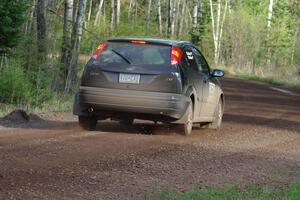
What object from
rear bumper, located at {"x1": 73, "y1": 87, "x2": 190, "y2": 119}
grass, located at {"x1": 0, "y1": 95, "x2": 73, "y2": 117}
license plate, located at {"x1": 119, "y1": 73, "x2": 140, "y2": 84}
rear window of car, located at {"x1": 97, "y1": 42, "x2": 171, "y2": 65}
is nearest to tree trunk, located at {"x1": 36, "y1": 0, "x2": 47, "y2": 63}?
grass, located at {"x1": 0, "y1": 95, "x2": 73, "y2": 117}

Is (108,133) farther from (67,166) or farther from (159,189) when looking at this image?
(159,189)

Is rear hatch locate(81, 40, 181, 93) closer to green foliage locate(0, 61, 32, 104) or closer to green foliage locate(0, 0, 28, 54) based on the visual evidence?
green foliage locate(0, 0, 28, 54)

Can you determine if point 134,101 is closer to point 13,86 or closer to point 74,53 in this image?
point 13,86

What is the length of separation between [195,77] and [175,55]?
0.87m

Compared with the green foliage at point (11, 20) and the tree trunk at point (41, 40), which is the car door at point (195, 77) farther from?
the tree trunk at point (41, 40)

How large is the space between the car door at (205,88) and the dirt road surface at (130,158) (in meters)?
0.44

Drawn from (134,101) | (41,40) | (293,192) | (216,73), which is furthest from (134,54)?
(41,40)

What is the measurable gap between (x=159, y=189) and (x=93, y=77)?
17.7ft

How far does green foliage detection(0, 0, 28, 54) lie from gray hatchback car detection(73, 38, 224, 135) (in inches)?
154

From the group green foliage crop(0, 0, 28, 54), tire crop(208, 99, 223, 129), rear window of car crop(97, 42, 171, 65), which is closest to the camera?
rear window of car crop(97, 42, 171, 65)

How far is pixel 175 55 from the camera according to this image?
41.5 feet

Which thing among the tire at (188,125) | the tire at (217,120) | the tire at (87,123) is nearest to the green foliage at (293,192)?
the tire at (188,125)

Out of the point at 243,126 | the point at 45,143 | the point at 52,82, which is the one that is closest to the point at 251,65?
the point at 52,82

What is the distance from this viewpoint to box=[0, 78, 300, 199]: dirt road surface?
Answer: 722 cm
